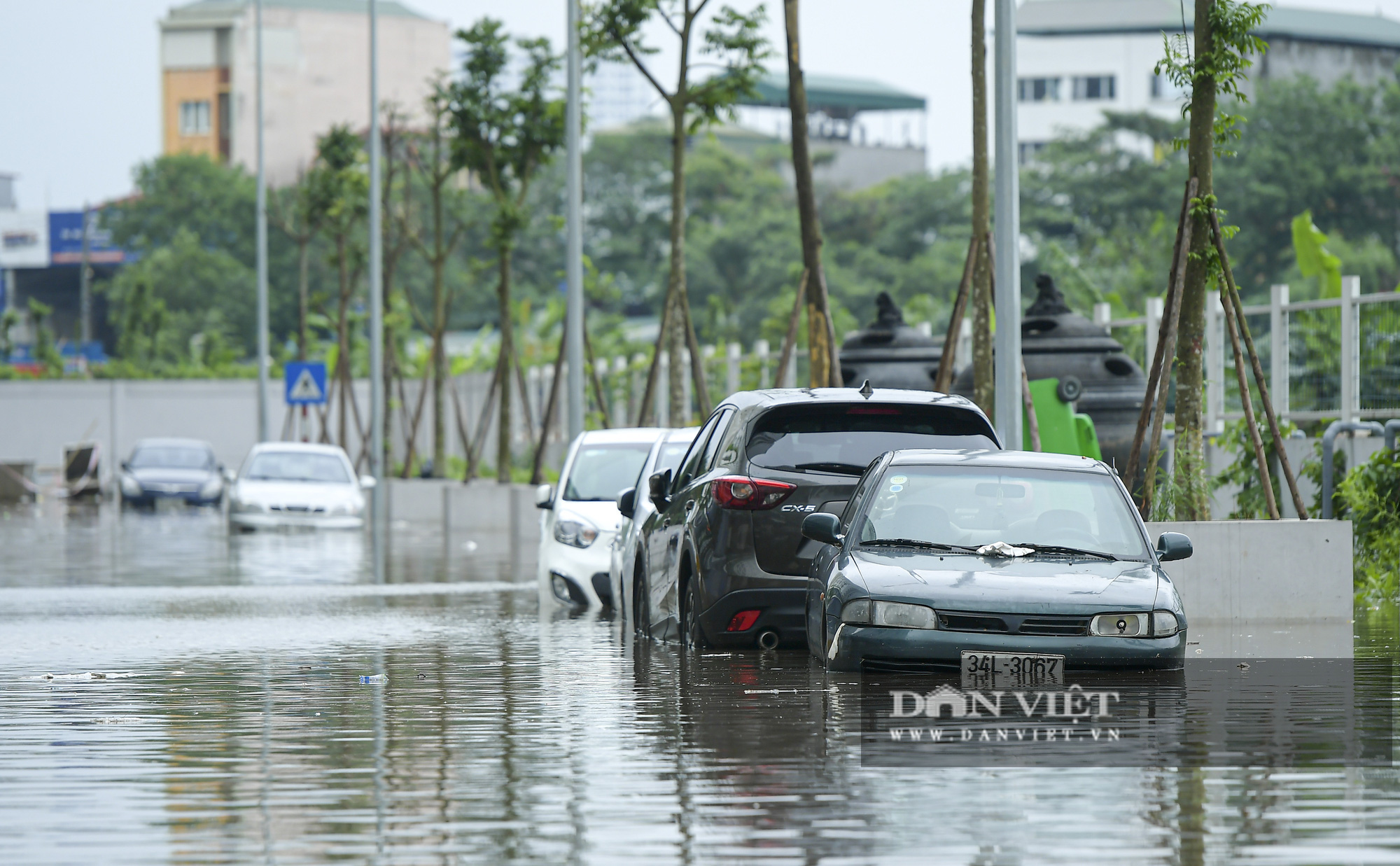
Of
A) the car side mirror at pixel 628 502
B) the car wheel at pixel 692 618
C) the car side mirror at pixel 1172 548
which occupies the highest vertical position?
the car side mirror at pixel 1172 548

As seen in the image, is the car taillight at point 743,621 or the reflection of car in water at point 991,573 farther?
the car taillight at point 743,621

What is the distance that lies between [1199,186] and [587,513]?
5.59m

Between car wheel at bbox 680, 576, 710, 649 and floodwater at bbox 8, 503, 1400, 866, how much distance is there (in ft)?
0.50

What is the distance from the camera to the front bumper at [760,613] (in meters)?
11.9

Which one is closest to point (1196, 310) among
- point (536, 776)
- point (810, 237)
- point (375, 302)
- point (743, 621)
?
point (743, 621)

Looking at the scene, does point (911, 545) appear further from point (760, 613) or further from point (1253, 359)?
point (1253, 359)

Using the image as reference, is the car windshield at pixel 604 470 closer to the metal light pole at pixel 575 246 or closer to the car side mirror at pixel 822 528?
the metal light pole at pixel 575 246

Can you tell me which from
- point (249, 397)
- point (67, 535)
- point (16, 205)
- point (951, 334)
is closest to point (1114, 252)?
point (249, 397)

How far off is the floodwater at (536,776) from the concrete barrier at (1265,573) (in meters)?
1.15

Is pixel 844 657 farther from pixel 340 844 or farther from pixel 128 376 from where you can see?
pixel 128 376

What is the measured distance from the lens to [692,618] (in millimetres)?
12461

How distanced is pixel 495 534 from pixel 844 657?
2367 centimetres

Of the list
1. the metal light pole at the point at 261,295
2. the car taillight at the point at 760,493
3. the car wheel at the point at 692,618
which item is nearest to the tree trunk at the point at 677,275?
the car wheel at the point at 692,618

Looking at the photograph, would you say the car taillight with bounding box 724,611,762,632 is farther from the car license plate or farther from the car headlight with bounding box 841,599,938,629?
the car license plate
